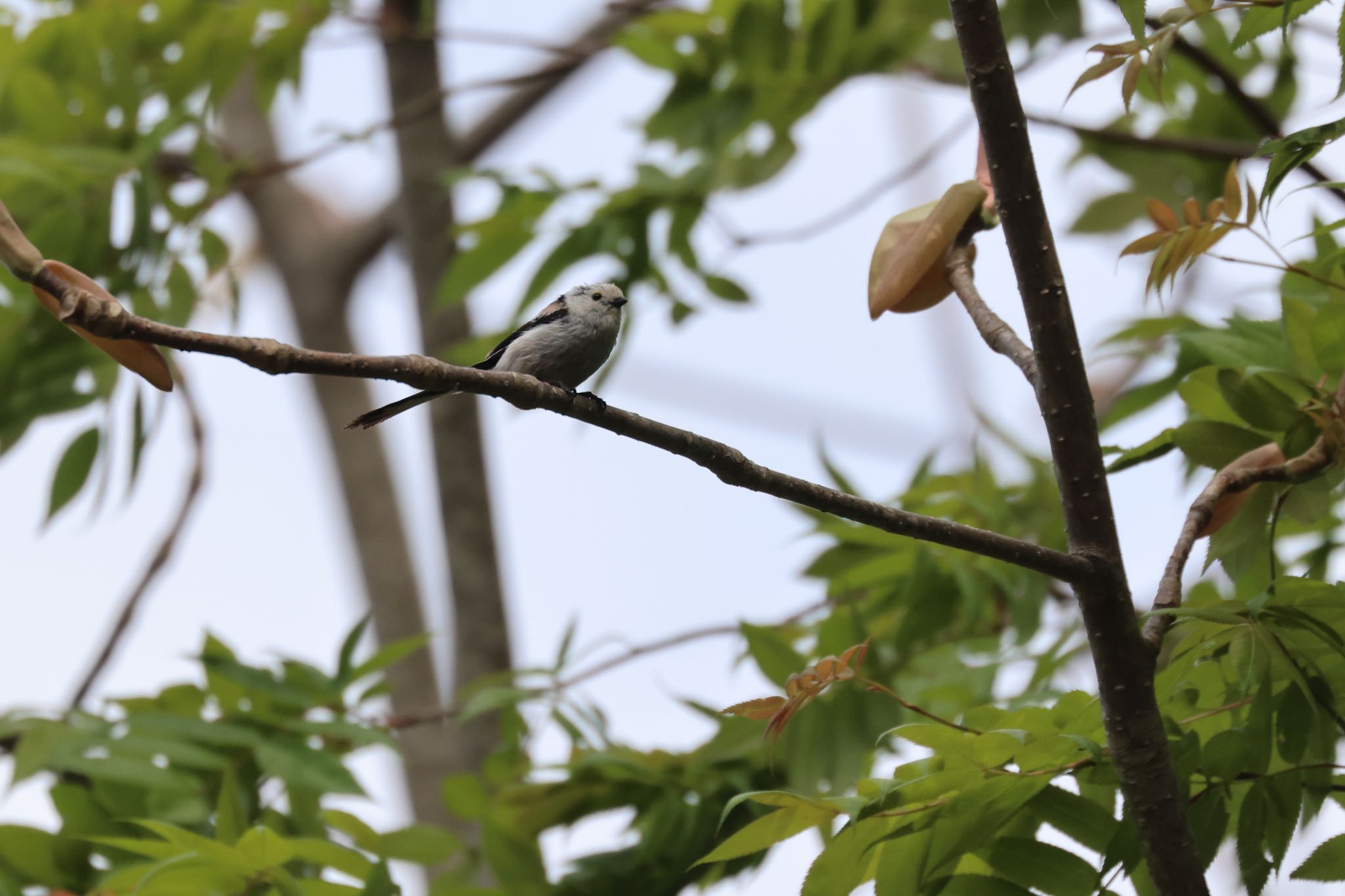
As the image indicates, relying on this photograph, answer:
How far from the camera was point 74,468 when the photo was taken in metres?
3.69

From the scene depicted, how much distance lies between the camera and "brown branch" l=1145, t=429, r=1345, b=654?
184cm

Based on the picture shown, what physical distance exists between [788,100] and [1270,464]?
2486 millimetres

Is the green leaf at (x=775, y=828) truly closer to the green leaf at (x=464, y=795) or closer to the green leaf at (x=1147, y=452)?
the green leaf at (x=1147, y=452)

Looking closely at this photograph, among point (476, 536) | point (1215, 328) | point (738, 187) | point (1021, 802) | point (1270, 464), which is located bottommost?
point (1021, 802)

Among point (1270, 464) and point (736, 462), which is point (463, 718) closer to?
point (736, 462)

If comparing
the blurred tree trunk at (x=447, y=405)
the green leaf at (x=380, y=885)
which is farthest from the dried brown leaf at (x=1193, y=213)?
the blurred tree trunk at (x=447, y=405)

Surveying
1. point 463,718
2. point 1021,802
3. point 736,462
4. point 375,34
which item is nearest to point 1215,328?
→ point 1021,802

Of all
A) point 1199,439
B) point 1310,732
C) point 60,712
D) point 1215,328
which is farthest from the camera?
point 60,712

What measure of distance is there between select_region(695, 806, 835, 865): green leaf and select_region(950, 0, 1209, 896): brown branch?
0.43 meters

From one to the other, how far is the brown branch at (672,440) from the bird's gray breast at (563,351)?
127 cm

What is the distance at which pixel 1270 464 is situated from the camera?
1915mm

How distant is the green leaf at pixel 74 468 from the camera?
3656 millimetres

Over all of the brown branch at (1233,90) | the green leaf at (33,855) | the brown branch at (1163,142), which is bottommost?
the green leaf at (33,855)

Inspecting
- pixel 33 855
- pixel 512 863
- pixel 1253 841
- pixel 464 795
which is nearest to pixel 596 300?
pixel 464 795
